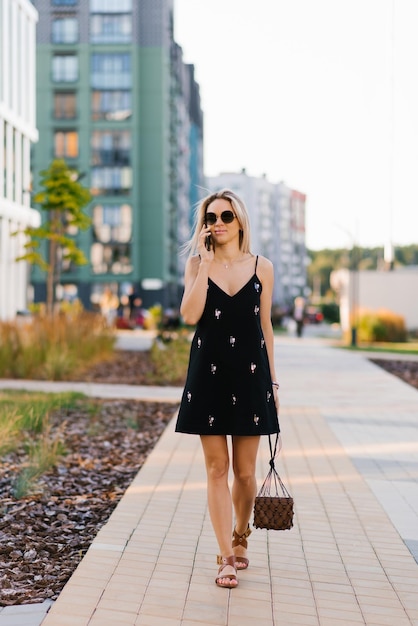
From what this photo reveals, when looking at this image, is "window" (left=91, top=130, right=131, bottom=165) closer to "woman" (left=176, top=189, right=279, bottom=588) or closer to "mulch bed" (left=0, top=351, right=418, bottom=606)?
"mulch bed" (left=0, top=351, right=418, bottom=606)

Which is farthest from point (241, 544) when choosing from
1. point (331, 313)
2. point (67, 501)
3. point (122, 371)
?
point (331, 313)

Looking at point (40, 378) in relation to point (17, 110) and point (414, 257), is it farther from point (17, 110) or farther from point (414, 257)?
point (414, 257)

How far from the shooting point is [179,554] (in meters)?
4.54

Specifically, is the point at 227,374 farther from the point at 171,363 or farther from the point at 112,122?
the point at 112,122

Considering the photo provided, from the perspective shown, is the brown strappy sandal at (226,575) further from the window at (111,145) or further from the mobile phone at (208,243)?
the window at (111,145)

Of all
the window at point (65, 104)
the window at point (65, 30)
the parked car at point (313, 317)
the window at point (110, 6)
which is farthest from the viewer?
the parked car at point (313, 317)

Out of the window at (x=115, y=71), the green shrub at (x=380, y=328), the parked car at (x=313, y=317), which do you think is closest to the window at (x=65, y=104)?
the window at (x=115, y=71)

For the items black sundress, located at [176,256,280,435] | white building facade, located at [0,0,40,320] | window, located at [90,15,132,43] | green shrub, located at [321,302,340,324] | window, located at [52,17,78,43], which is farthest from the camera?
green shrub, located at [321,302,340,324]

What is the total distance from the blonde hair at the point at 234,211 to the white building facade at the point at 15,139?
95.2 feet

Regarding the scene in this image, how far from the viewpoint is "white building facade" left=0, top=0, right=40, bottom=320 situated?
3372 centimetres

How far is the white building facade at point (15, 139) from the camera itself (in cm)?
3372

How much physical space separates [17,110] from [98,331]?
19.6 meters

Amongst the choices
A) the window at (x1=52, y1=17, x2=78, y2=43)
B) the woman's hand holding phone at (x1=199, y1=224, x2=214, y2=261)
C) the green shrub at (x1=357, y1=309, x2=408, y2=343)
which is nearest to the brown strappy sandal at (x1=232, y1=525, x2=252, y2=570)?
the woman's hand holding phone at (x1=199, y1=224, x2=214, y2=261)

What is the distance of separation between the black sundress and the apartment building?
62.0m
